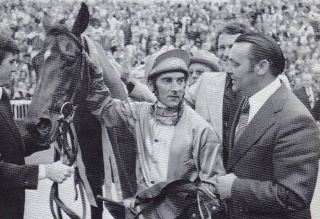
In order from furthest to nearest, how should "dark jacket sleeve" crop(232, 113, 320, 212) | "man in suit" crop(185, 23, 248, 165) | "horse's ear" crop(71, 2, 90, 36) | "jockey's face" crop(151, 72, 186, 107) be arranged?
"man in suit" crop(185, 23, 248, 165), "horse's ear" crop(71, 2, 90, 36), "jockey's face" crop(151, 72, 186, 107), "dark jacket sleeve" crop(232, 113, 320, 212)

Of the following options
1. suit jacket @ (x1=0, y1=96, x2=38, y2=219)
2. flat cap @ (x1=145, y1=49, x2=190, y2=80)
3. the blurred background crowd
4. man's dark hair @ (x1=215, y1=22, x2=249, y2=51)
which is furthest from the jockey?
the blurred background crowd

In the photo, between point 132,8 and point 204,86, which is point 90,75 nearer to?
point 204,86

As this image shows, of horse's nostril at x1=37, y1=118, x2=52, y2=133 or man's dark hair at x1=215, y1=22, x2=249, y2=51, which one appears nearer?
horse's nostril at x1=37, y1=118, x2=52, y2=133

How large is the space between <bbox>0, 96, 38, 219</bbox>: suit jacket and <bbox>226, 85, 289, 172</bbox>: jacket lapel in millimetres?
953

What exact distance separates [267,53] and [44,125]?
1.01m

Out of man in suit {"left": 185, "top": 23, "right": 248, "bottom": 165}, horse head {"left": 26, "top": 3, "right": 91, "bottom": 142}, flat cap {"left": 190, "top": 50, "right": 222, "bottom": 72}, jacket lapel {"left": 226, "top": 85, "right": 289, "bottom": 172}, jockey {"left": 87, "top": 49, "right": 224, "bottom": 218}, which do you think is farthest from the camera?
flat cap {"left": 190, "top": 50, "right": 222, "bottom": 72}

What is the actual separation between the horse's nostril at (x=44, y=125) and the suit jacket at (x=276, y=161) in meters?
0.81

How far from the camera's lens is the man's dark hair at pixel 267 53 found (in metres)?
1.92

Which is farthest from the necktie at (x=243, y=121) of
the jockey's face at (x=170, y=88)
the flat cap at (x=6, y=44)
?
the flat cap at (x=6, y=44)

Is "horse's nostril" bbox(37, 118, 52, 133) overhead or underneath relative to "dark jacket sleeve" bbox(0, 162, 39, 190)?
overhead

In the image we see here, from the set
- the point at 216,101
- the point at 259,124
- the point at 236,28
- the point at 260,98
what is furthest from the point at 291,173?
the point at 236,28

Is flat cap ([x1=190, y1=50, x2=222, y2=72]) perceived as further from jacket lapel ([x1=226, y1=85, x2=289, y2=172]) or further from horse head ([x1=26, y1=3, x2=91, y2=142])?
jacket lapel ([x1=226, y1=85, x2=289, y2=172])

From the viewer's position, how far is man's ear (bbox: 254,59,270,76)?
6.32 ft

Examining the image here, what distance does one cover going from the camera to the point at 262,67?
6.37 feet
